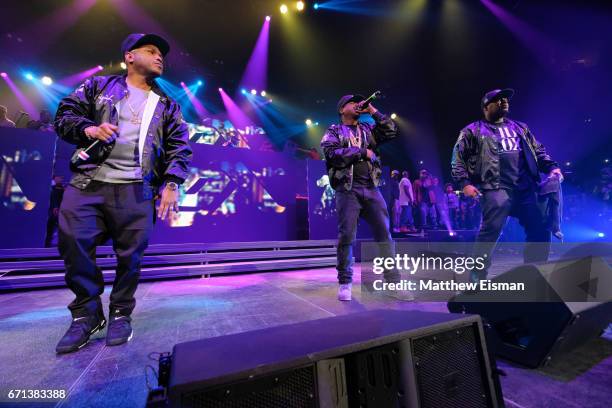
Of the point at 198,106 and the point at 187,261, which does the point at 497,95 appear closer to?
the point at 187,261

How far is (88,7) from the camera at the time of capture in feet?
24.0

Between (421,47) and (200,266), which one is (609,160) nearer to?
(421,47)

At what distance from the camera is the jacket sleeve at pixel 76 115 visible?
1559 mm

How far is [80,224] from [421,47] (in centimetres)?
1004

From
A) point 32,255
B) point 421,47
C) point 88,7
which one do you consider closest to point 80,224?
point 32,255

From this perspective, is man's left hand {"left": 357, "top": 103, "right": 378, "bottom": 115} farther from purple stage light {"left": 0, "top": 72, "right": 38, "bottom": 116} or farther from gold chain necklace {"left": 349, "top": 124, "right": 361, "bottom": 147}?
purple stage light {"left": 0, "top": 72, "right": 38, "bottom": 116}

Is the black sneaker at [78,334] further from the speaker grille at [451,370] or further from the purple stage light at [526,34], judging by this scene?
the purple stage light at [526,34]

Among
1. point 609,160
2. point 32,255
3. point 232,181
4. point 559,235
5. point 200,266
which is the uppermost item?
point 609,160

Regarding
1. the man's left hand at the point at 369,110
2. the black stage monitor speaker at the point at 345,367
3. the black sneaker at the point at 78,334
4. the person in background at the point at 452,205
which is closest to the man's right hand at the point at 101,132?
the black sneaker at the point at 78,334

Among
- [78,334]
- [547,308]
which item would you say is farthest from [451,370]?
[78,334]

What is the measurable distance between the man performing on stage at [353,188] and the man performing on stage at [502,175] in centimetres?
79

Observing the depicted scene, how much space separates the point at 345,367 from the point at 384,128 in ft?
8.37

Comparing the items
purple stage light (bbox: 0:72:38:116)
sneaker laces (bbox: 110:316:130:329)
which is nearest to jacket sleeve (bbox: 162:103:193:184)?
sneaker laces (bbox: 110:316:130:329)

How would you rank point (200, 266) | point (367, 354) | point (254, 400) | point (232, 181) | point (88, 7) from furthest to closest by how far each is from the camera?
1. point (88, 7)
2. point (232, 181)
3. point (200, 266)
4. point (367, 354)
5. point (254, 400)
